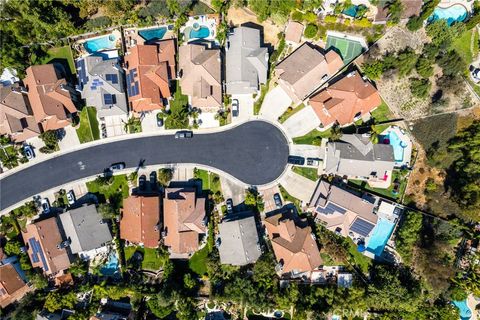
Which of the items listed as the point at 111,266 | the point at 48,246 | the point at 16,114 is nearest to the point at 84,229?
the point at 48,246

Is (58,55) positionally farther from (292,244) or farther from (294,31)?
(292,244)

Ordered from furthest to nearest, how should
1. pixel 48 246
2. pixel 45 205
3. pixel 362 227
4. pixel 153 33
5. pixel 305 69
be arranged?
pixel 45 205 → pixel 153 33 → pixel 48 246 → pixel 362 227 → pixel 305 69

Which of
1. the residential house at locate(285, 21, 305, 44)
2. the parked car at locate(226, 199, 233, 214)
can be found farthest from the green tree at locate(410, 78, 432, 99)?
the parked car at locate(226, 199, 233, 214)

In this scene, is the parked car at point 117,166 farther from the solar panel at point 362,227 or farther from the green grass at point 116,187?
the solar panel at point 362,227

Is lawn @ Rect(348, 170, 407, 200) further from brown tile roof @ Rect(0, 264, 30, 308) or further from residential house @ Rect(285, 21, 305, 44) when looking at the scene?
brown tile roof @ Rect(0, 264, 30, 308)

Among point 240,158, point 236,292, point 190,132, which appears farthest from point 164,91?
point 236,292

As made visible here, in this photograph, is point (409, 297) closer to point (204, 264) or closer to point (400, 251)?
point (400, 251)
